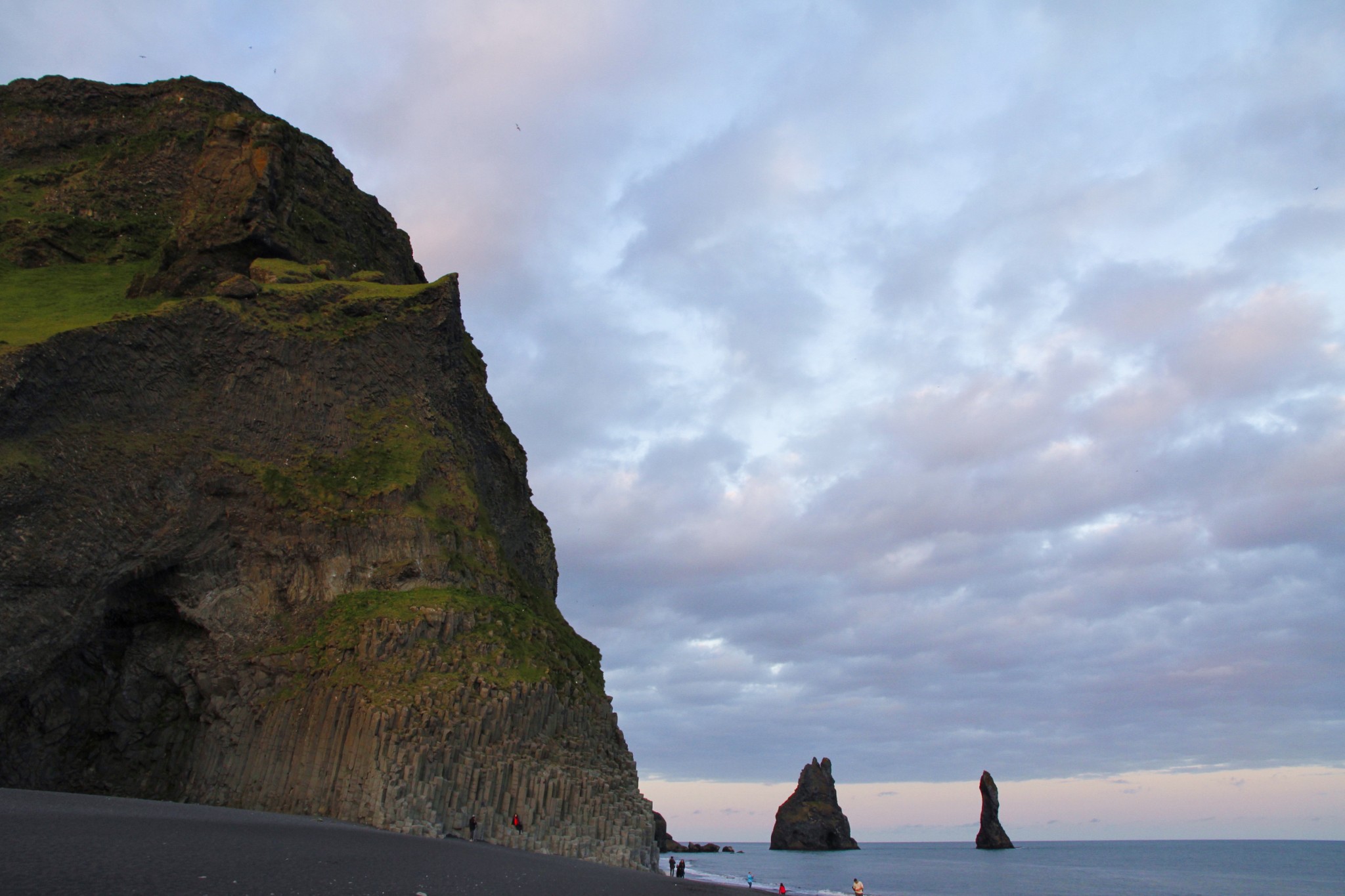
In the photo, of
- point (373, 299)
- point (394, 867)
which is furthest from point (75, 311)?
point (394, 867)

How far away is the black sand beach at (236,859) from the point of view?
45.2 ft

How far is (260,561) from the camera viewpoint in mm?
40188

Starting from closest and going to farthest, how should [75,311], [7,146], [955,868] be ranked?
1. [75,311]
2. [7,146]
3. [955,868]

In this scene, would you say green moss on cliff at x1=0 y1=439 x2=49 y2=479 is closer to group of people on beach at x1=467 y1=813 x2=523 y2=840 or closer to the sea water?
group of people on beach at x1=467 y1=813 x2=523 y2=840

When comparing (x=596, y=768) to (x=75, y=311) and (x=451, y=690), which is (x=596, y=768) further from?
(x=75, y=311)

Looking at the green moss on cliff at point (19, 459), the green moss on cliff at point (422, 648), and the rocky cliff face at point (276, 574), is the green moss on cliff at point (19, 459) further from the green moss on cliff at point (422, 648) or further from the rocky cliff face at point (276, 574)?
the green moss on cliff at point (422, 648)

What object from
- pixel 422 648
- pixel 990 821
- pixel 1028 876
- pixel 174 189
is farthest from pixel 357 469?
pixel 990 821

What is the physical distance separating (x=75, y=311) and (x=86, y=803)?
32.0 metres

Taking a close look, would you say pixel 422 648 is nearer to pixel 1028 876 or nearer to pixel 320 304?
pixel 320 304

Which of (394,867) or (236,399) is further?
(236,399)

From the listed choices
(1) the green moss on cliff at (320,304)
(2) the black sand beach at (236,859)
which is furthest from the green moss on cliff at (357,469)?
(2) the black sand beach at (236,859)

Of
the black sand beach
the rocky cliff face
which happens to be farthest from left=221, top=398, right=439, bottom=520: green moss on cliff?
the black sand beach

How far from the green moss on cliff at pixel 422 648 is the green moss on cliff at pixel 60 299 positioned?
1728cm

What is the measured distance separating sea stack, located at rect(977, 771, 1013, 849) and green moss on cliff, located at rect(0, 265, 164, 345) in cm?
13485
